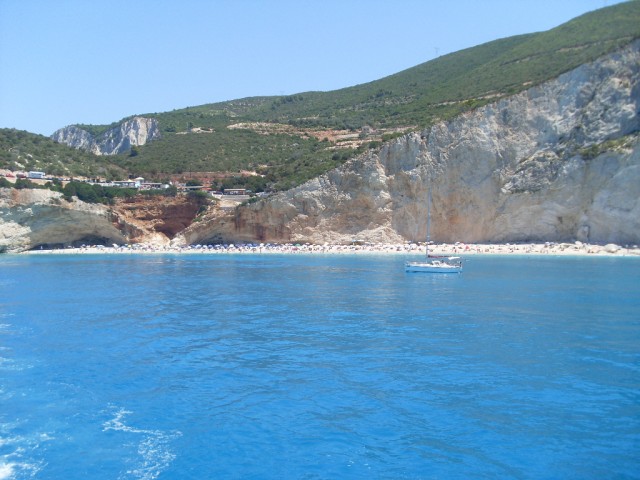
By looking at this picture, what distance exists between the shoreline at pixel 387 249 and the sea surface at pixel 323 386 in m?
19.5

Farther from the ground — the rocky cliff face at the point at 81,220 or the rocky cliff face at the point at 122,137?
the rocky cliff face at the point at 122,137

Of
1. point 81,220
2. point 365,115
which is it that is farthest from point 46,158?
point 365,115

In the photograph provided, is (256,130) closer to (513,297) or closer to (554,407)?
(513,297)

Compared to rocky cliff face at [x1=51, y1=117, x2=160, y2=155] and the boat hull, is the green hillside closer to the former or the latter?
rocky cliff face at [x1=51, y1=117, x2=160, y2=155]

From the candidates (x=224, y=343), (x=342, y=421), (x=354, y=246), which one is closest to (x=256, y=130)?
(x=354, y=246)

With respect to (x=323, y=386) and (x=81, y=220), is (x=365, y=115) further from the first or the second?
(x=323, y=386)

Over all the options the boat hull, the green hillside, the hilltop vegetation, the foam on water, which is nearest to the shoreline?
the hilltop vegetation

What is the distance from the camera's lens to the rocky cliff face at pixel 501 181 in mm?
45531

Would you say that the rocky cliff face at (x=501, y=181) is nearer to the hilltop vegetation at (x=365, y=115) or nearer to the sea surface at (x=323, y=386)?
the hilltop vegetation at (x=365, y=115)

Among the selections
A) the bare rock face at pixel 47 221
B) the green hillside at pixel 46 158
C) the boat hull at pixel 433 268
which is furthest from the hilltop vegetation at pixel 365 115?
the boat hull at pixel 433 268

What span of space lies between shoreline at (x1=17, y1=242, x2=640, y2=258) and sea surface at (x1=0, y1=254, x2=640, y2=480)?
19.5 meters

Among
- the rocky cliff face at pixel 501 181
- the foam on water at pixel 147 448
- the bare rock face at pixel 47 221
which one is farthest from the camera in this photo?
the bare rock face at pixel 47 221

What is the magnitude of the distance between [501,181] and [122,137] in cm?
7242

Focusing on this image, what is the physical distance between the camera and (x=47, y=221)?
5466cm
